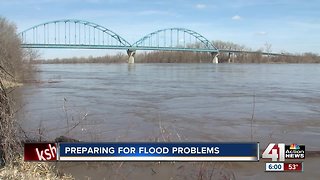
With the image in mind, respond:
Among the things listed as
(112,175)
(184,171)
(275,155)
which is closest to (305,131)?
(184,171)

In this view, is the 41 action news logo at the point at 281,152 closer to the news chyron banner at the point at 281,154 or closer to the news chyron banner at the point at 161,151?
the news chyron banner at the point at 281,154

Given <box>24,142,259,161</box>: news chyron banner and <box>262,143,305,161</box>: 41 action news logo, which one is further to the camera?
<box>262,143,305,161</box>: 41 action news logo

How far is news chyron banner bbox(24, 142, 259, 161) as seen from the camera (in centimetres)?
399

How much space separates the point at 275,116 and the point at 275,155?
1211 cm

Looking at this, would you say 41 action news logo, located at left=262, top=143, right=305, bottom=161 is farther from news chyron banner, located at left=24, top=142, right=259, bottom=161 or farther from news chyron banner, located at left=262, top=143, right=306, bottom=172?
news chyron banner, located at left=24, top=142, right=259, bottom=161

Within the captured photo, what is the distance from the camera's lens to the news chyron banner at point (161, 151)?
3.99 m

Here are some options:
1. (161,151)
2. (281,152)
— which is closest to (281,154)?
(281,152)

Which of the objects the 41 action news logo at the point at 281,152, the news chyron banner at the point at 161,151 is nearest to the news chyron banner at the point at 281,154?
the 41 action news logo at the point at 281,152

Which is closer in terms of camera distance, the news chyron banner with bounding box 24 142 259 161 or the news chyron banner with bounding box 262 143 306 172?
the news chyron banner with bounding box 24 142 259 161

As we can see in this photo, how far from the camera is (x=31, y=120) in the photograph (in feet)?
49.6

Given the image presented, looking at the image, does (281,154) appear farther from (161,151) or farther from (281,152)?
(161,151)

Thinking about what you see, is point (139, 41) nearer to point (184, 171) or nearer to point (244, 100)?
point (244, 100)

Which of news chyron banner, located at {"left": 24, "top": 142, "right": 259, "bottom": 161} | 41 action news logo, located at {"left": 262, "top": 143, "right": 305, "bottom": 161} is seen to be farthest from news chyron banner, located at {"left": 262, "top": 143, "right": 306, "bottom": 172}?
news chyron banner, located at {"left": 24, "top": 142, "right": 259, "bottom": 161}

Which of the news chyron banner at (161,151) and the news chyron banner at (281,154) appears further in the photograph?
the news chyron banner at (281,154)
